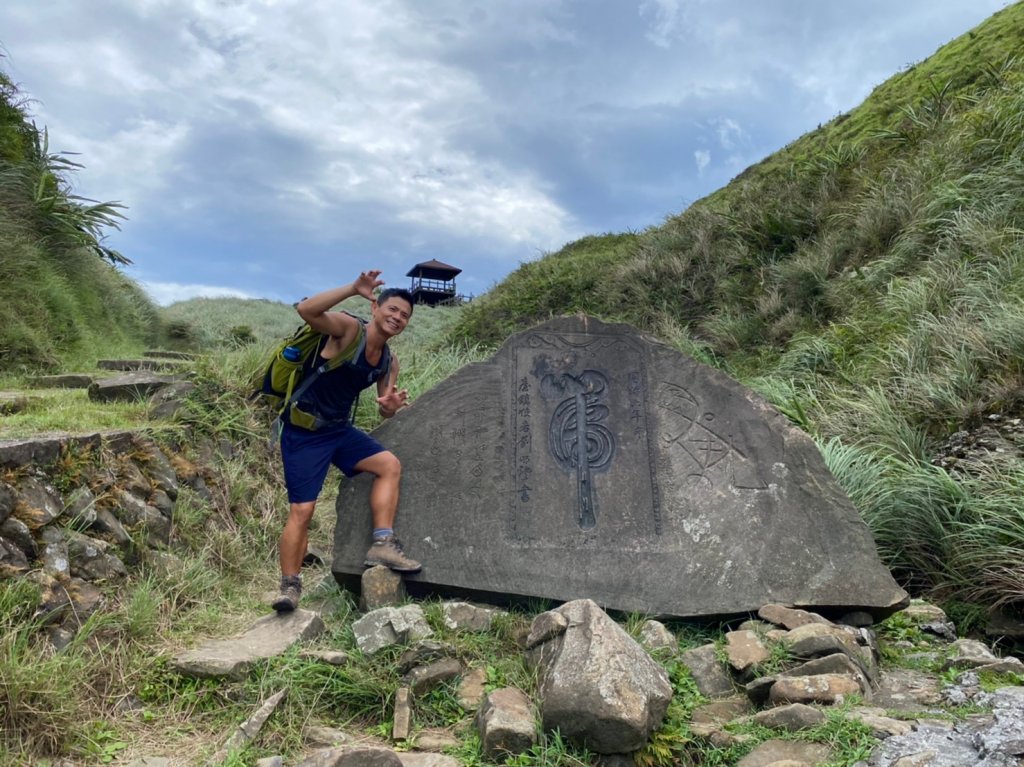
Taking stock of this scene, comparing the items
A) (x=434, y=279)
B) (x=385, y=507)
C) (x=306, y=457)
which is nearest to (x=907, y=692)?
(x=385, y=507)

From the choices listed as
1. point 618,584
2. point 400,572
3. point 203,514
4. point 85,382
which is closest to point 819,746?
point 618,584

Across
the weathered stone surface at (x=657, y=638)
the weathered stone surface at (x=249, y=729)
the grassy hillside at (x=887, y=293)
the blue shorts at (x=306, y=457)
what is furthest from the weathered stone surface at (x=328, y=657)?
the grassy hillside at (x=887, y=293)

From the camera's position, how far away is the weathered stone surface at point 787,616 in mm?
3605

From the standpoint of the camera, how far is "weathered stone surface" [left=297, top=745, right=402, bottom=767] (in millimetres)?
2449

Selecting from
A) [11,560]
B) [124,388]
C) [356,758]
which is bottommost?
[356,758]

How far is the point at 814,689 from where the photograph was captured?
2.91 meters

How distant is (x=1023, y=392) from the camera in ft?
15.0

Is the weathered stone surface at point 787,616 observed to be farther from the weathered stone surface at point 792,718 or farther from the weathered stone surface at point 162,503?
the weathered stone surface at point 162,503

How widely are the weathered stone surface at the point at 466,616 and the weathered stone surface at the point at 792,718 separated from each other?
1.39m

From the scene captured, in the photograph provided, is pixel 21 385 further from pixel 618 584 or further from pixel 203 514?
pixel 618 584

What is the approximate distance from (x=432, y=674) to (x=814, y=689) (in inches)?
60.6

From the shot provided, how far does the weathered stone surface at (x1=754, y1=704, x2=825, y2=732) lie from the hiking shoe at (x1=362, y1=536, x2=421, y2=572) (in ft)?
6.01

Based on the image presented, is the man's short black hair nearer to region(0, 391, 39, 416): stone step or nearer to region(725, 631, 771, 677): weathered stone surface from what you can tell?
region(725, 631, 771, 677): weathered stone surface

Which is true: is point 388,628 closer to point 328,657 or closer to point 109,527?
point 328,657
